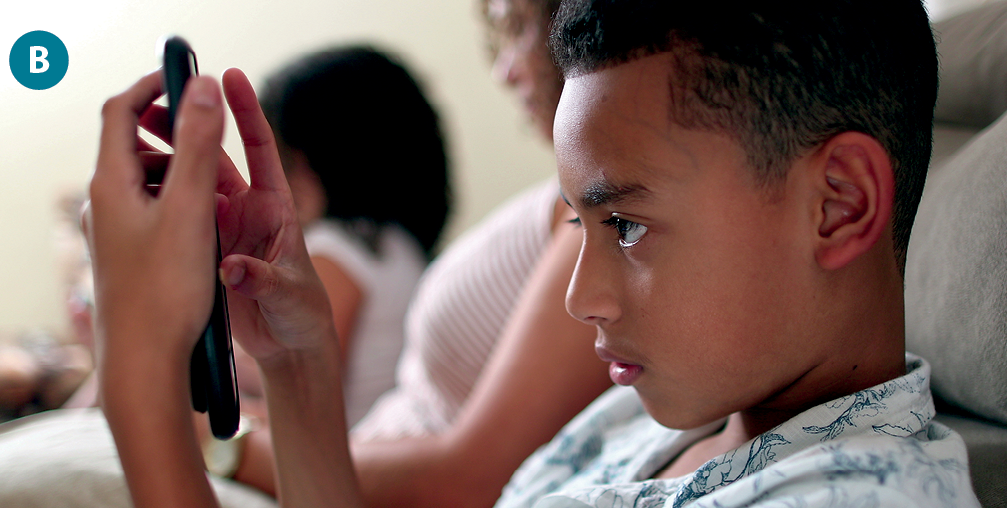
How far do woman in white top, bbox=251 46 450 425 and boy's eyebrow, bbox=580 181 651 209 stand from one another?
3.09ft

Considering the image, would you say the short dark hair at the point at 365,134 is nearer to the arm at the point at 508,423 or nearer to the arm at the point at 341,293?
the arm at the point at 341,293

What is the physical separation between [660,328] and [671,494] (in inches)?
6.1

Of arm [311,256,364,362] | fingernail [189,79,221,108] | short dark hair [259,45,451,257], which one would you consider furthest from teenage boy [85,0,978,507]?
short dark hair [259,45,451,257]

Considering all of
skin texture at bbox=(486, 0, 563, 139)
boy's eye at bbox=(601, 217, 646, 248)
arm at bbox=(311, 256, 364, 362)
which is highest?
skin texture at bbox=(486, 0, 563, 139)

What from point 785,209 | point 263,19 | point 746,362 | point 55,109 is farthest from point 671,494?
→ point 263,19

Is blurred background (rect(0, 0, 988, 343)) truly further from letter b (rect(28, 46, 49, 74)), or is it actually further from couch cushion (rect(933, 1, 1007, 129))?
couch cushion (rect(933, 1, 1007, 129))

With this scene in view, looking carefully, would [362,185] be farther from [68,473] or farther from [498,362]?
[68,473]

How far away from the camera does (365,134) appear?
154 centimetres

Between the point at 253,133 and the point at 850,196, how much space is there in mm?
450

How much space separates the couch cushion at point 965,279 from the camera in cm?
53

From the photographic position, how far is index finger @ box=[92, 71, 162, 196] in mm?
418

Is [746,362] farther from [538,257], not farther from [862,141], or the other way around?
[538,257]

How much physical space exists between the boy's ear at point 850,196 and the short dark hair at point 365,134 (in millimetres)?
1115

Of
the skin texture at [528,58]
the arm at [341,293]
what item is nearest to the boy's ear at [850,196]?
the skin texture at [528,58]
